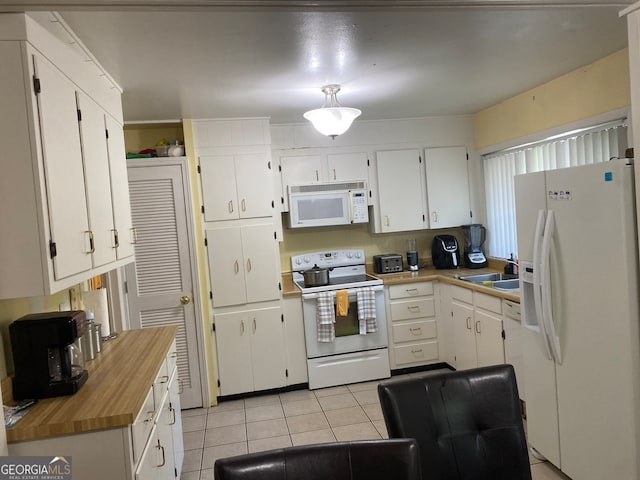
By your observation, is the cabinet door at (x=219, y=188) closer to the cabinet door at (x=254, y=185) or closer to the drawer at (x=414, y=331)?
the cabinet door at (x=254, y=185)

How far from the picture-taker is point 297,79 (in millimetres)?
2959

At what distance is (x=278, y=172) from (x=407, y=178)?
126cm

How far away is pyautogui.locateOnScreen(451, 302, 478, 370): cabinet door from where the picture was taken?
152 inches

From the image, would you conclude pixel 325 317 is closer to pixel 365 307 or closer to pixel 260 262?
pixel 365 307

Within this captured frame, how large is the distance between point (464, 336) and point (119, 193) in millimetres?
2945

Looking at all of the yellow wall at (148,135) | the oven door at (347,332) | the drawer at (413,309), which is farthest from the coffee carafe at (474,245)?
the yellow wall at (148,135)

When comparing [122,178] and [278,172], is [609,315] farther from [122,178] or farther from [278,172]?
[278,172]

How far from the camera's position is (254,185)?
402 centimetres

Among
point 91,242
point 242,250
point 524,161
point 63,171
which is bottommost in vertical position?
point 242,250

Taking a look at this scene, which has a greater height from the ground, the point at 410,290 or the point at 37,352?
the point at 37,352

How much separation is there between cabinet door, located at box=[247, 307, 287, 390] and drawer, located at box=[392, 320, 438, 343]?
1.07m

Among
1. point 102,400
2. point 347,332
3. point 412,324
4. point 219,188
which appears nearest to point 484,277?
point 412,324

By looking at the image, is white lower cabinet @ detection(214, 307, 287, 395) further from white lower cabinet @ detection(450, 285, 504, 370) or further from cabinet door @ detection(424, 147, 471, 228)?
cabinet door @ detection(424, 147, 471, 228)

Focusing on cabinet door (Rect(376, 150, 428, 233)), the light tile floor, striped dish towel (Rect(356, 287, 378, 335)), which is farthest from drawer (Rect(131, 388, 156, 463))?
cabinet door (Rect(376, 150, 428, 233))
